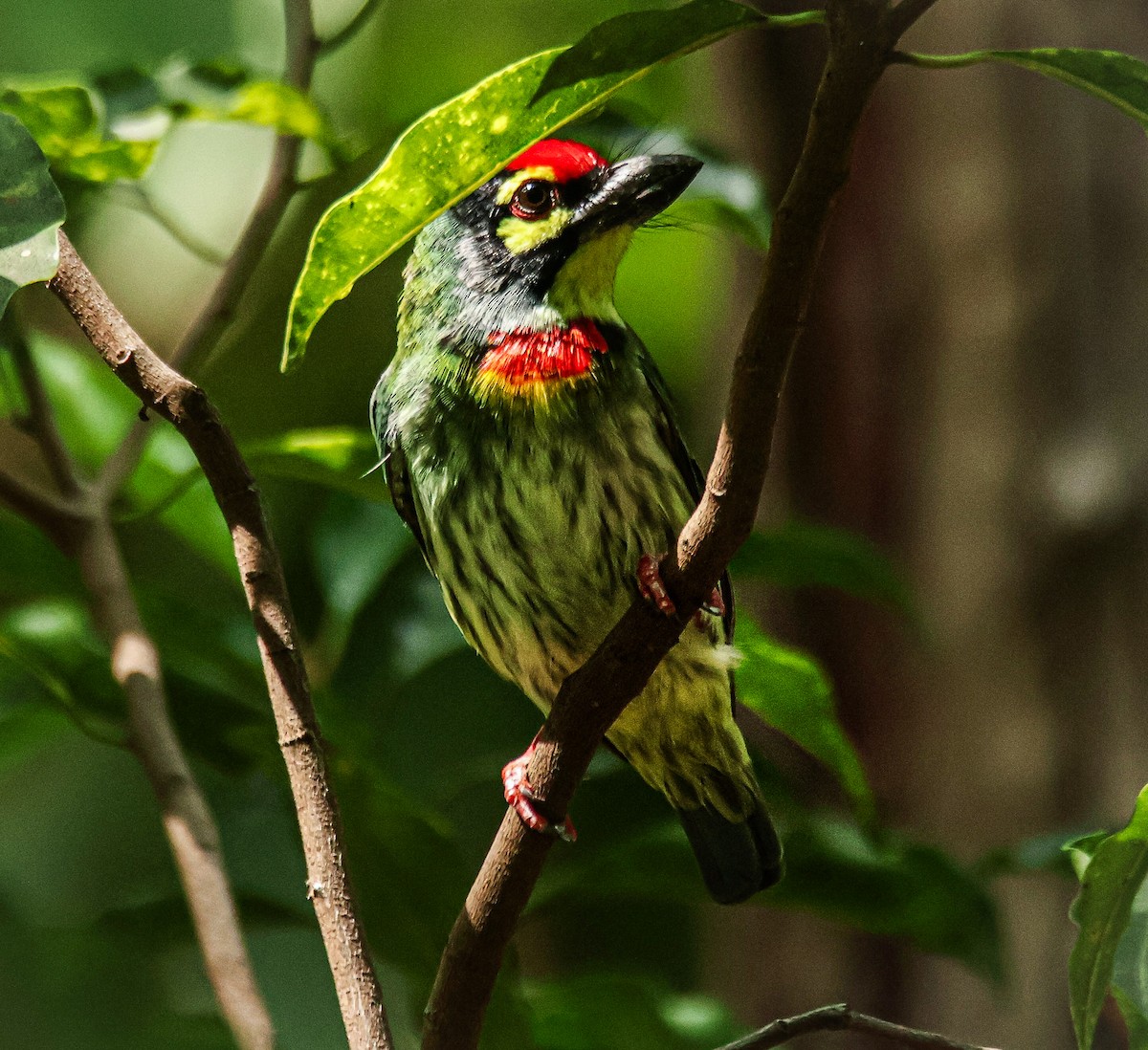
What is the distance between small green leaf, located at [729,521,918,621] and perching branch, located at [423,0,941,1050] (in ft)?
2.59

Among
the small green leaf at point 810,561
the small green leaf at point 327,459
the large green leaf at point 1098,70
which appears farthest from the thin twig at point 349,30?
the large green leaf at point 1098,70

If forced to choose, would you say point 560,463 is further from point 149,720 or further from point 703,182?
point 149,720

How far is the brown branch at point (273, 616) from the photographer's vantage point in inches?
63.7

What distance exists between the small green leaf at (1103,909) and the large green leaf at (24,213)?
44.7 inches

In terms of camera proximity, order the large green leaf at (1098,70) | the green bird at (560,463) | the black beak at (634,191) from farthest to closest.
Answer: the green bird at (560,463)
the black beak at (634,191)
the large green leaf at (1098,70)

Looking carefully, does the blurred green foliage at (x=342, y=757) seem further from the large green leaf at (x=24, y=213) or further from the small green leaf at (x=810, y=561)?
the large green leaf at (x=24, y=213)

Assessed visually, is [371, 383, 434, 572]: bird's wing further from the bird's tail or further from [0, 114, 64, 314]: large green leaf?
[0, 114, 64, 314]: large green leaf

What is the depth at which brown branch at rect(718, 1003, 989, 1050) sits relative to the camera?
5.33 ft

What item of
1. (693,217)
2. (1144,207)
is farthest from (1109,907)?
(1144,207)

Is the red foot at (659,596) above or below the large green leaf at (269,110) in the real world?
below

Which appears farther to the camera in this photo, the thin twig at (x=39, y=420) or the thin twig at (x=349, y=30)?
the thin twig at (x=349, y=30)

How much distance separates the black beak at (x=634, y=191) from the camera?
2.22 m

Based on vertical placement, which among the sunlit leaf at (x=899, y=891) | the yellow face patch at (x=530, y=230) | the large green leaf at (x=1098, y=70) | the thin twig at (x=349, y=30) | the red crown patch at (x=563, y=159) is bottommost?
the sunlit leaf at (x=899, y=891)

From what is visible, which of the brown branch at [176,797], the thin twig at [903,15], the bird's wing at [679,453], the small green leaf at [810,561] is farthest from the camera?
the small green leaf at [810,561]
